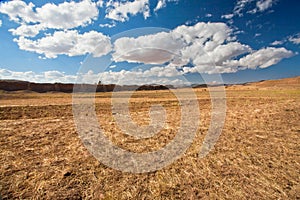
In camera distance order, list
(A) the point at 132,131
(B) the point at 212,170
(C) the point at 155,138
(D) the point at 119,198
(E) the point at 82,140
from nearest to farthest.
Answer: (D) the point at 119,198, (B) the point at 212,170, (E) the point at 82,140, (C) the point at 155,138, (A) the point at 132,131

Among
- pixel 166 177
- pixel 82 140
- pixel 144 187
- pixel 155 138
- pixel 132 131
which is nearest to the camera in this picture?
pixel 144 187

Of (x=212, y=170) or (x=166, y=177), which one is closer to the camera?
(x=166, y=177)

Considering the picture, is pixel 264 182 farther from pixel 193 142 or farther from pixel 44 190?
pixel 44 190

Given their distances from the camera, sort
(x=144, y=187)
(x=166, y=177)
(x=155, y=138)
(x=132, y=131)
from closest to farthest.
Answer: (x=144, y=187) < (x=166, y=177) < (x=155, y=138) < (x=132, y=131)

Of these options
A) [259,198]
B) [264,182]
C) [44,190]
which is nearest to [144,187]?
[44,190]

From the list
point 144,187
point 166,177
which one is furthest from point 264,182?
point 144,187

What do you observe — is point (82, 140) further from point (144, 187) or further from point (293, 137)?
point (293, 137)

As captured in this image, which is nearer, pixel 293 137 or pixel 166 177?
pixel 166 177

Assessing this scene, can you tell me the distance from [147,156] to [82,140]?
120 inches

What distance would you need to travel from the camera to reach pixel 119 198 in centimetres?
490

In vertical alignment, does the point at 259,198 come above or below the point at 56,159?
below

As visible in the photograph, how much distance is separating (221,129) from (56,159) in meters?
7.75

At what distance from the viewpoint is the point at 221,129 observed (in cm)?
1064

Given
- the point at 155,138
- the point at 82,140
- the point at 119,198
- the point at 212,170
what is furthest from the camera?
the point at 155,138
